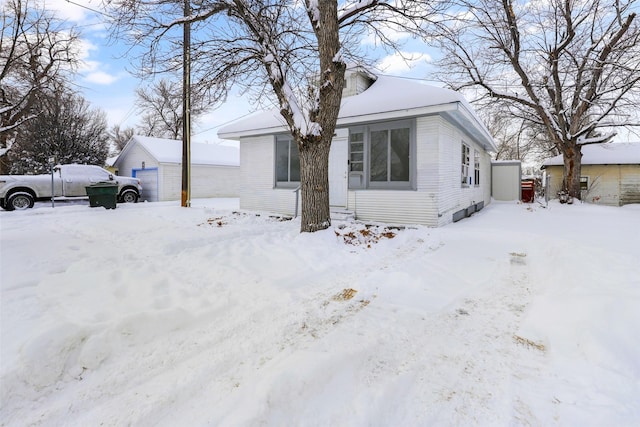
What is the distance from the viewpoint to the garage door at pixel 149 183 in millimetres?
18438

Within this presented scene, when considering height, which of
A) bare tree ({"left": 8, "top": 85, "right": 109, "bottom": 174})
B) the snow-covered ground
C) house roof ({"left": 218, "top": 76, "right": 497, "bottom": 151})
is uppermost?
bare tree ({"left": 8, "top": 85, "right": 109, "bottom": 174})

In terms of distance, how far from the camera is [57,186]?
1288cm

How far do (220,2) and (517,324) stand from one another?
7.03 meters

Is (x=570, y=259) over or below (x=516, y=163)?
below

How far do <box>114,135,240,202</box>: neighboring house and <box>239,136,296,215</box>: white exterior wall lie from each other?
29.4 feet

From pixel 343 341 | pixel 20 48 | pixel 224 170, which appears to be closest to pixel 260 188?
pixel 343 341

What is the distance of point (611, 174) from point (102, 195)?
82.9 ft

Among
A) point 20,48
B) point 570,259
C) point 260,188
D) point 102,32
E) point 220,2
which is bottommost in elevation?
point 570,259

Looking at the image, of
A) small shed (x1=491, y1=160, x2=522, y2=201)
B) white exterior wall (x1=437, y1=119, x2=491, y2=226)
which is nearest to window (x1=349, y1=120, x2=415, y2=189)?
white exterior wall (x1=437, y1=119, x2=491, y2=226)

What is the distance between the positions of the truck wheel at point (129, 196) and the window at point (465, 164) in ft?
46.4

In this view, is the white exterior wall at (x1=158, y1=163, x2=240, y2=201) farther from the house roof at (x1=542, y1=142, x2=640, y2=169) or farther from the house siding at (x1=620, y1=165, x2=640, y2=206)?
the house siding at (x1=620, y1=165, x2=640, y2=206)

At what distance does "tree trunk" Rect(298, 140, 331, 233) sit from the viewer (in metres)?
6.26

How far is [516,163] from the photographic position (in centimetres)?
1789

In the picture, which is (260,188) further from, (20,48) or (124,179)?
(20,48)
